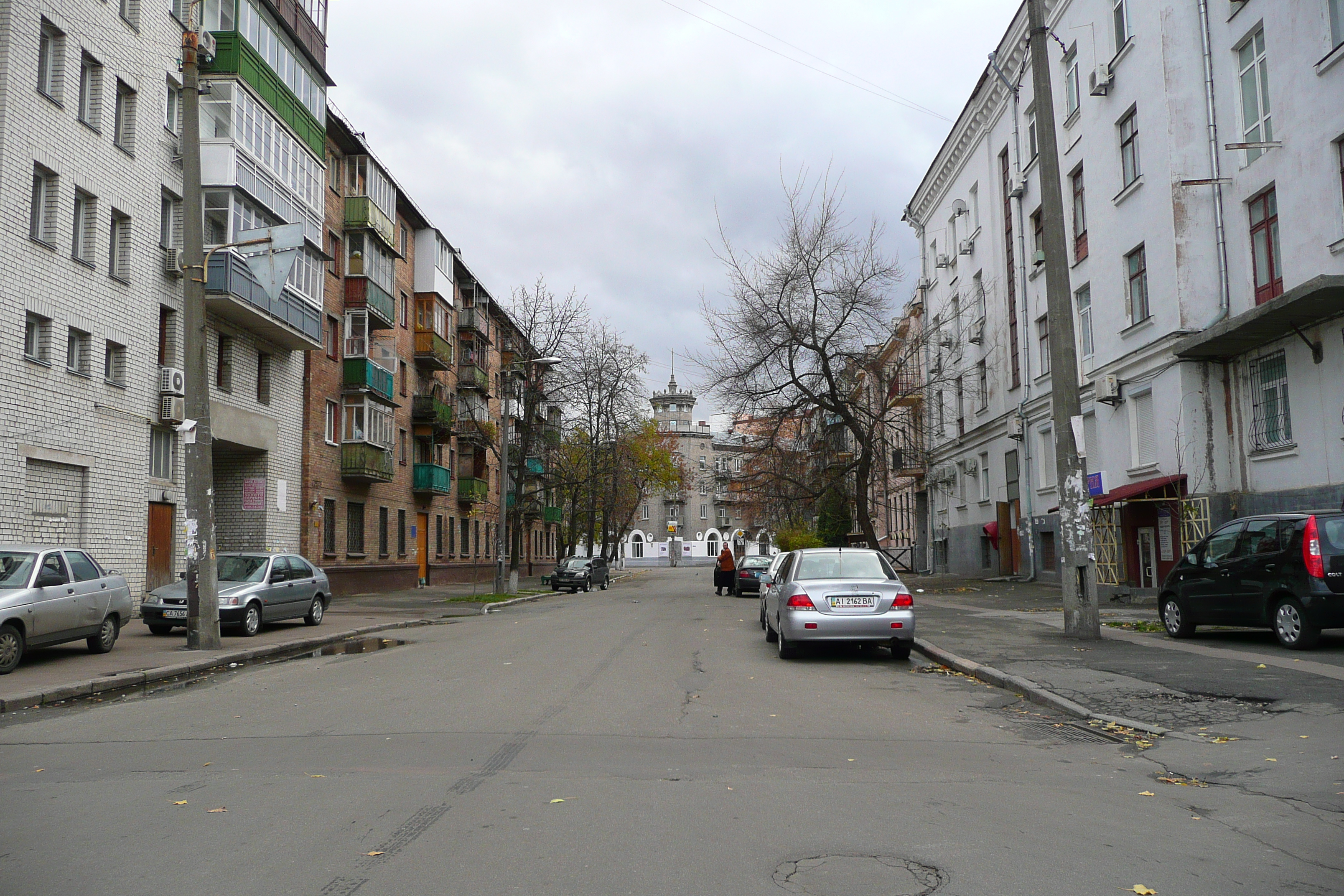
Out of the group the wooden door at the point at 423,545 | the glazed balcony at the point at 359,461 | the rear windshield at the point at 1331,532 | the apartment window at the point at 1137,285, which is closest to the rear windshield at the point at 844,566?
→ the rear windshield at the point at 1331,532

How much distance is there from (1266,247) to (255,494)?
84.5 ft

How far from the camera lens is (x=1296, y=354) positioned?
18578 millimetres

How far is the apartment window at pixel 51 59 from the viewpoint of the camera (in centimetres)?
1967

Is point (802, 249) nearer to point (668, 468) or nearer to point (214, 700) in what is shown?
point (214, 700)

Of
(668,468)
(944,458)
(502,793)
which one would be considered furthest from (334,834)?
(668,468)

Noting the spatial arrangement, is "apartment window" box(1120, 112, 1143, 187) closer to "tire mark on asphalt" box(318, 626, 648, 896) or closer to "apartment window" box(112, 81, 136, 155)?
"tire mark on asphalt" box(318, 626, 648, 896)

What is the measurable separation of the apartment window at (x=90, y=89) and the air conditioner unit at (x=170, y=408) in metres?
5.88

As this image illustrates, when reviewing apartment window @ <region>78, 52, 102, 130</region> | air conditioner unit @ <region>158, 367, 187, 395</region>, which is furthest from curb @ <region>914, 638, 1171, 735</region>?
apartment window @ <region>78, 52, 102, 130</region>

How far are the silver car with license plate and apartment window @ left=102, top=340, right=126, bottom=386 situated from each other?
5.10 metres

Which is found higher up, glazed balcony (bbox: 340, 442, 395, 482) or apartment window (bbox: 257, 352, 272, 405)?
apartment window (bbox: 257, 352, 272, 405)

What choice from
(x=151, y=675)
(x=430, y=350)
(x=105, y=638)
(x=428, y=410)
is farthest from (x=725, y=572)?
(x=151, y=675)

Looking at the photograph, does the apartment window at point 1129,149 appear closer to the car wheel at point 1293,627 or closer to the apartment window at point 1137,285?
the apartment window at point 1137,285

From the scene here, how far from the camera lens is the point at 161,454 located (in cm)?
2383

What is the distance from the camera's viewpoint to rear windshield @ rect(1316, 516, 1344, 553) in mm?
11586
